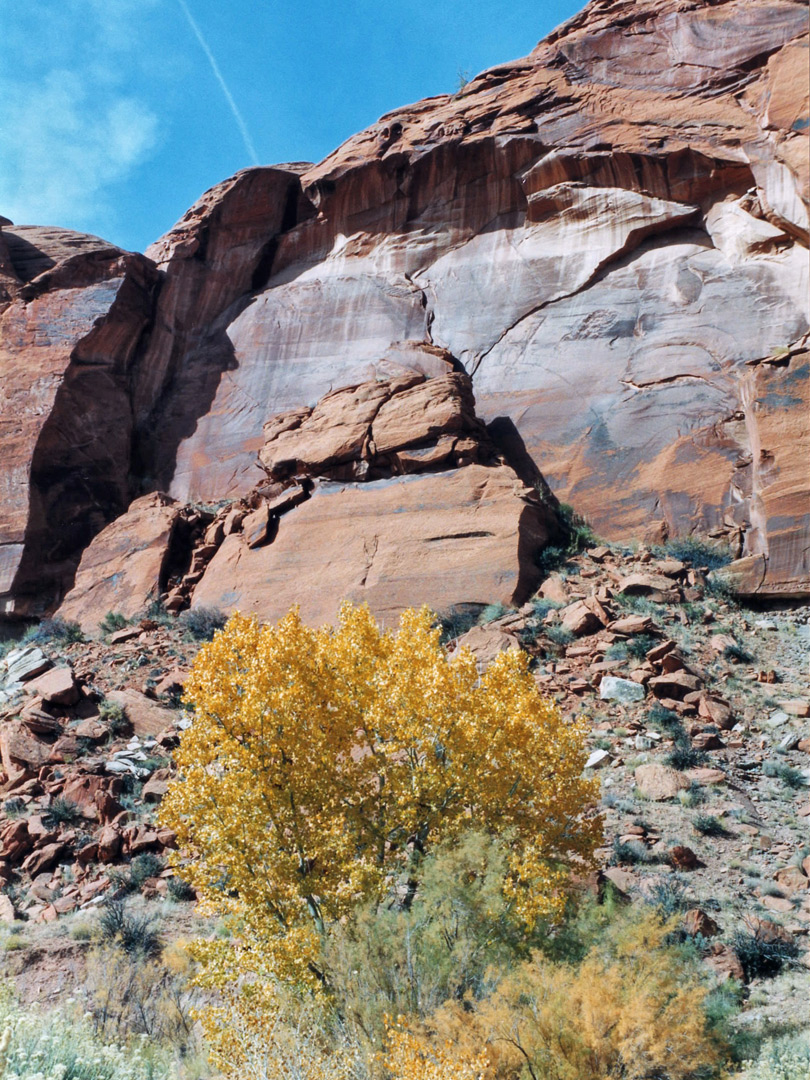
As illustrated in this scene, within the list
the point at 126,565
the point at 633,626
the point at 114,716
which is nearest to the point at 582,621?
the point at 633,626

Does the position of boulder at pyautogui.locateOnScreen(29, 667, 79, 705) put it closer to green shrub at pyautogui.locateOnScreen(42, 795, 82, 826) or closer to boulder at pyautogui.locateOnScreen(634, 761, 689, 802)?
green shrub at pyautogui.locateOnScreen(42, 795, 82, 826)

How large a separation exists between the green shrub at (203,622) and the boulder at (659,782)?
10468 millimetres

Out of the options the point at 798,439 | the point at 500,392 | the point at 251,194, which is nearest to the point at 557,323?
the point at 500,392

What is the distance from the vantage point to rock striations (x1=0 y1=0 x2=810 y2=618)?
19.5m

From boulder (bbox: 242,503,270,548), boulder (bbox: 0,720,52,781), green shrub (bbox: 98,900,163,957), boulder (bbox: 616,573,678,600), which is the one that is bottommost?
green shrub (bbox: 98,900,163,957)

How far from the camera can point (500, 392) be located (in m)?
24.0

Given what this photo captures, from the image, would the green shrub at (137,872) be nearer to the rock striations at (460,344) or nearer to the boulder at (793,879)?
the rock striations at (460,344)

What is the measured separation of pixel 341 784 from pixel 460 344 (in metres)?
19.1

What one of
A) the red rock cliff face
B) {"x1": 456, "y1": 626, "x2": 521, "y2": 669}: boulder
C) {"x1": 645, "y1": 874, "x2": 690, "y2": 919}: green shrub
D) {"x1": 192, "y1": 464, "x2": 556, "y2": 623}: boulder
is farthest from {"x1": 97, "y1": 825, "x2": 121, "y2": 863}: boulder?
the red rock cliff face

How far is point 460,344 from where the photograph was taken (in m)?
25.6

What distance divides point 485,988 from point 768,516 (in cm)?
1359

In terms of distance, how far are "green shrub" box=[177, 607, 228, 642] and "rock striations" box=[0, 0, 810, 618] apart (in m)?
0.58

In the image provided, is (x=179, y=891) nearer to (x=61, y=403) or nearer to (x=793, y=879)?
(x=793, y=879)

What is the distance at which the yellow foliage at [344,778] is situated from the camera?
8109 millimetres
